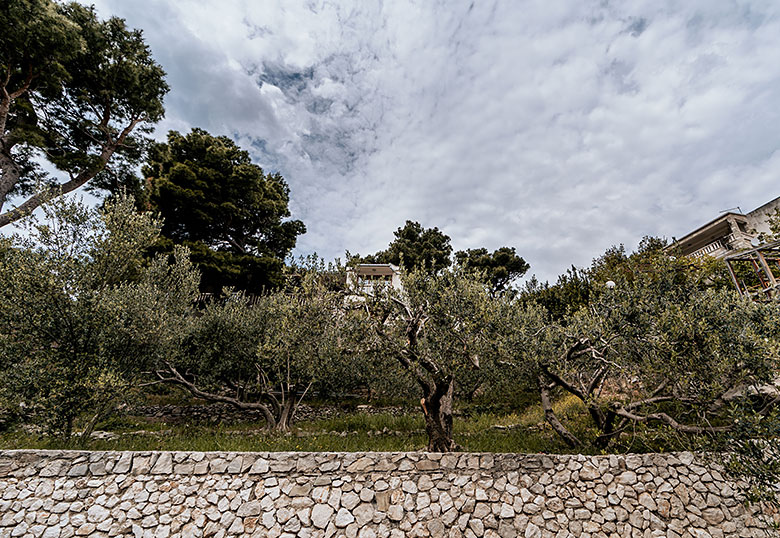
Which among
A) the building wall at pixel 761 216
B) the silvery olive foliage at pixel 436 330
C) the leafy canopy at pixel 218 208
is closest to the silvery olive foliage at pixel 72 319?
the silvery olive foliage at pixel 436 330

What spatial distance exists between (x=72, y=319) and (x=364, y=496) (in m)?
9.15

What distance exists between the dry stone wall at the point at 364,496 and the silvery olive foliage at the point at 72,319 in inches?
58.1

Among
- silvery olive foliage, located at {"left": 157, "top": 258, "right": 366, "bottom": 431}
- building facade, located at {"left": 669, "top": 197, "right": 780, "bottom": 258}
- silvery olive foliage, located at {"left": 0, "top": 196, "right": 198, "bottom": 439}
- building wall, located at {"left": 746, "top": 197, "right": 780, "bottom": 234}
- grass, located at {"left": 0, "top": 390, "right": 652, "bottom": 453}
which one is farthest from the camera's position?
building facade, located at {"left": 669, "top": 197, "right": 780, "bottom": 258}

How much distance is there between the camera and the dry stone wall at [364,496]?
6.93 metres

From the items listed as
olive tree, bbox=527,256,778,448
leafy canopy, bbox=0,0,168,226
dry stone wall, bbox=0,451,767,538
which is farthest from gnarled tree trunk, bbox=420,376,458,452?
leafy canopy, bbox=0,0,168,226

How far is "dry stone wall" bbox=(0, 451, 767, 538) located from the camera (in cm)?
693

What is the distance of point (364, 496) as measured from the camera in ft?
24.0

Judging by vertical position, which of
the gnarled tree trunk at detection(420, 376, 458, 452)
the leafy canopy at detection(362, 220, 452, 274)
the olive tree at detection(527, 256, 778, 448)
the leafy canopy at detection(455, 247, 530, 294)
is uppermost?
the leafy canopy at detection(362, 220, 452, 274)

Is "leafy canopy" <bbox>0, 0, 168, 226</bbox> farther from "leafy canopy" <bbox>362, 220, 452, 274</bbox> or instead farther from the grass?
"leafy canopy" <bbox>362, 220, 452, 274</bbox>

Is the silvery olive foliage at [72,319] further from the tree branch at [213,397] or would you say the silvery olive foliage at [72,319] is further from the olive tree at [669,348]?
the olive tree at [669,348]

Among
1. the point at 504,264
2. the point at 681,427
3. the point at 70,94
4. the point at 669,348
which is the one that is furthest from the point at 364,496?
the point at 504,264

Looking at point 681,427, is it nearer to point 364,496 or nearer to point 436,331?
point 436,331

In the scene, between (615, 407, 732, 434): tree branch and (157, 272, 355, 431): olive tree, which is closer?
(615, 407, 732, 434): tree branch

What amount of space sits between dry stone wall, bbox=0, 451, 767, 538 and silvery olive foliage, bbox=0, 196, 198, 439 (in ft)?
4.84
